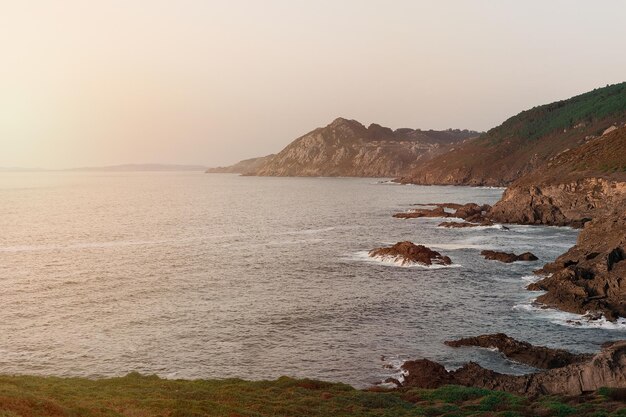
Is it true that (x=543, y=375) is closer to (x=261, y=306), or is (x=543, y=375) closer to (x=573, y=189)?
(x=261, y=306)

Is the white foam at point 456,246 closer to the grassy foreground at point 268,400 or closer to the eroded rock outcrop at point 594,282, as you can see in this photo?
the eroded rock outcrop at point 594,282

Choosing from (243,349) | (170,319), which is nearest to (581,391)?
(243,349)

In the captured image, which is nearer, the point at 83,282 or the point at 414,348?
the point at 414,348

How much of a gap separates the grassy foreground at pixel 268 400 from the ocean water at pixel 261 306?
667 cm

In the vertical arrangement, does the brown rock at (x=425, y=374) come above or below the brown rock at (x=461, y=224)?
below

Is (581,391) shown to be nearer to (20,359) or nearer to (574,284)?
(574,284)

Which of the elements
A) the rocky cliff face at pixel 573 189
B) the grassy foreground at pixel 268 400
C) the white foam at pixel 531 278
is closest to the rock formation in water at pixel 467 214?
the rocky cliff face at pixel 573 189

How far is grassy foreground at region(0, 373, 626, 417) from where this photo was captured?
2934cm

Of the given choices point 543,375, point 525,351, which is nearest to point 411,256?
point 525,351

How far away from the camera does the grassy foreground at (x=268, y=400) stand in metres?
29.3

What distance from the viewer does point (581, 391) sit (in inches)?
1473

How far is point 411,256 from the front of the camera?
296 feet

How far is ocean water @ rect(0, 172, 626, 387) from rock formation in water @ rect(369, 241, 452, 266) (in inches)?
103

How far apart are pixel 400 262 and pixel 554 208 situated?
65.6 metres
